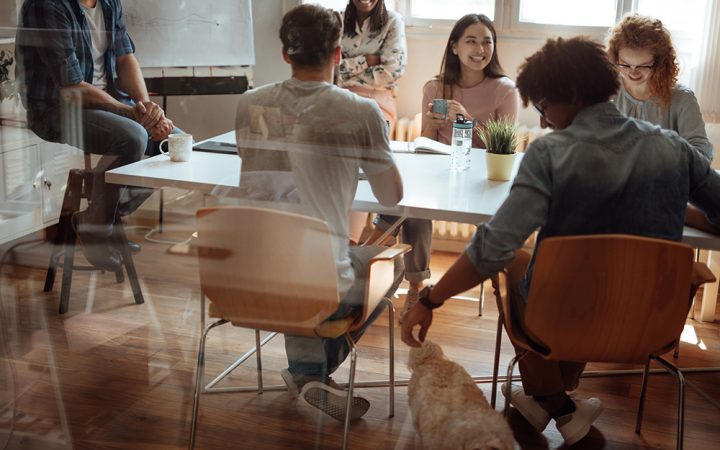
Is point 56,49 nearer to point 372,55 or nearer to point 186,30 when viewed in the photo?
point 186,30

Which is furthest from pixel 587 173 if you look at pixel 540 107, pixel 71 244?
pixel 71 244

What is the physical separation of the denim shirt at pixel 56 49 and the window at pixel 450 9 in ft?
2.12

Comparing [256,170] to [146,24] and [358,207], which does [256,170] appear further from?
[146,24]

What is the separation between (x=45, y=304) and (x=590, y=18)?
1.47 metres

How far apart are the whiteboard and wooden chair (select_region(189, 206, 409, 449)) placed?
1.12 feet

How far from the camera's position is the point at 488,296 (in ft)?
5.33

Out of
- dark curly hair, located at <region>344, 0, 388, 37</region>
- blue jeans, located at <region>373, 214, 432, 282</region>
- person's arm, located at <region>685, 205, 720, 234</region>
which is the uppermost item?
dark curly hair, located at <region>344, 0, 388, 37</region>

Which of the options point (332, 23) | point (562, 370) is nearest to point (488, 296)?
point (562, 370)

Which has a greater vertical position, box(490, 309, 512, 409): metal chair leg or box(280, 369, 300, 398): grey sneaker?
box(490, 309, 512, 409): metal chair leg

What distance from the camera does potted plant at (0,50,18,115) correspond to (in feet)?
5.62

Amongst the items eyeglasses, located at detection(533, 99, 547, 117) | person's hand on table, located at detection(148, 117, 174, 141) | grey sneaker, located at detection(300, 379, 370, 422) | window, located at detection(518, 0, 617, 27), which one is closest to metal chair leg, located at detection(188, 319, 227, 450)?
grey sneaker, located at detection(300, 379, 370, 422)

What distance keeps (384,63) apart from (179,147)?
51 centimetres

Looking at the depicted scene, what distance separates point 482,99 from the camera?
5.29ft

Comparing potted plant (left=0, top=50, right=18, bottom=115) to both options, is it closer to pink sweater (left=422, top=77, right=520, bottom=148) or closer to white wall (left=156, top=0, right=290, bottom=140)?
white wall (left=156, top=0, right=290, bottom=140)
